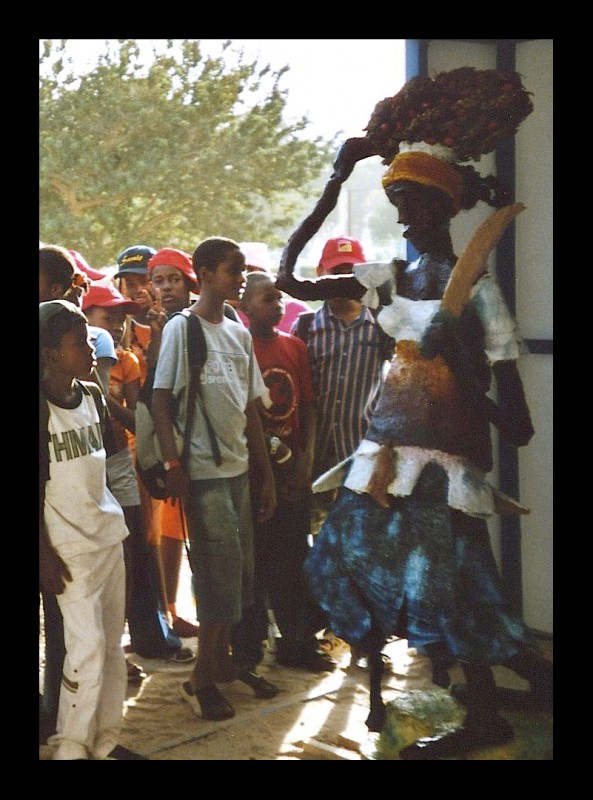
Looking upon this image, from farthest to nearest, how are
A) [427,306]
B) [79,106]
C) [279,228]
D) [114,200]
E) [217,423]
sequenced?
[279,228]
[114,200]
[79,106]
[217,423]
[427,306]

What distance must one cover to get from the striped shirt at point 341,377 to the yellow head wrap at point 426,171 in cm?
87

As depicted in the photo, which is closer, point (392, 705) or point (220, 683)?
point (392, 705)

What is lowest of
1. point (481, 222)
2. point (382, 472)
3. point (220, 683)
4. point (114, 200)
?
point (220, 683)

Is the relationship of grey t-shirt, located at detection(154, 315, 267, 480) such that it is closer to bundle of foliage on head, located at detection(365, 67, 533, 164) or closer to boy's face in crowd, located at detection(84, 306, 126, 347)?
boy's face in crowd, located at detection(84, 306, 126, 347)

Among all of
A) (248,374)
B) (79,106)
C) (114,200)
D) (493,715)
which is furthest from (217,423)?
(114,200)

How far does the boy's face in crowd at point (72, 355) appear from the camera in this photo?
3.92 metres

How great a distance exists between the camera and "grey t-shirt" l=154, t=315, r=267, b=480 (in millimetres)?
4340

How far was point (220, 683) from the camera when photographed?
461 cm

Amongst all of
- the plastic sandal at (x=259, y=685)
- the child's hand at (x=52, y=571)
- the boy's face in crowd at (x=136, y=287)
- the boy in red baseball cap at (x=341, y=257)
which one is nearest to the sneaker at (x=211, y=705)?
the plastic sandal at (x=259, y=685)

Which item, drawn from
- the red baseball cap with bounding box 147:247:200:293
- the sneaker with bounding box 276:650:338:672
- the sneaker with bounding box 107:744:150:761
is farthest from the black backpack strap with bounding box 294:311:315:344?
the sneaker with bounding box 107:744:150:761

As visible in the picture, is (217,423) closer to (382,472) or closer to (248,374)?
(248,374)

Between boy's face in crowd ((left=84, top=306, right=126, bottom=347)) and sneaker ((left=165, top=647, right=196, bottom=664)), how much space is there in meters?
1.40

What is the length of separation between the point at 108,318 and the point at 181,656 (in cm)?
153
